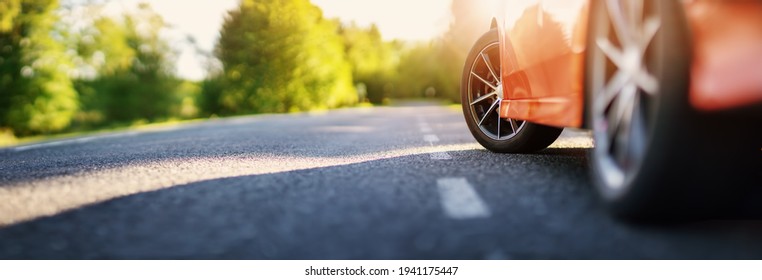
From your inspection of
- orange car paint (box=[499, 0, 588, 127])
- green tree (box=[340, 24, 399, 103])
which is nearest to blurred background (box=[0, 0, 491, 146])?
green tree (box=[340, 24, 399, 103])

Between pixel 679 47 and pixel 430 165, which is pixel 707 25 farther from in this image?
pixel 430 165

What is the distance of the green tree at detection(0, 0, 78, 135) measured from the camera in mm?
13852

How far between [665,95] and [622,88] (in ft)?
1.23

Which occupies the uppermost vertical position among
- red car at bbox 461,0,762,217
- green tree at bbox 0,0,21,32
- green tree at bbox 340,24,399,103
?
green tree at bbox 0,0,21,32

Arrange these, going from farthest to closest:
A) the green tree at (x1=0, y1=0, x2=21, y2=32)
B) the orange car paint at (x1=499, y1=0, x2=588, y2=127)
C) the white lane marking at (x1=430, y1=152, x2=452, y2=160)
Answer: the green tree at (x1=0, y1=0, x2=21, y2=32)
the white lane marking at (x1=430, y1=152, x2=452, y2=160)
the orange car paint at (x1=499, y1=0, x2=588, y2=127)

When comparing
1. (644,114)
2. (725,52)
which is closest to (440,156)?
(644,114)

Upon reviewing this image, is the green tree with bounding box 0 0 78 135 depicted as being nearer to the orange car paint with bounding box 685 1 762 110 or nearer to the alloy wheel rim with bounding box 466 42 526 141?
the alloy wheel rim with bounding box 466 42 526 141

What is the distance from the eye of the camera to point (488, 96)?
407cm

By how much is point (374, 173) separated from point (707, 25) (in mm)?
1716

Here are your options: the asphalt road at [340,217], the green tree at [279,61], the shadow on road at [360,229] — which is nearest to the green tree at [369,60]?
the green tree at [279,61]

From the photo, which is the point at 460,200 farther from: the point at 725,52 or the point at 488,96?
the point at 488,96

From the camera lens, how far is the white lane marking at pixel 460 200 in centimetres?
197

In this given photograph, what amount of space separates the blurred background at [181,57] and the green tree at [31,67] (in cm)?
3
